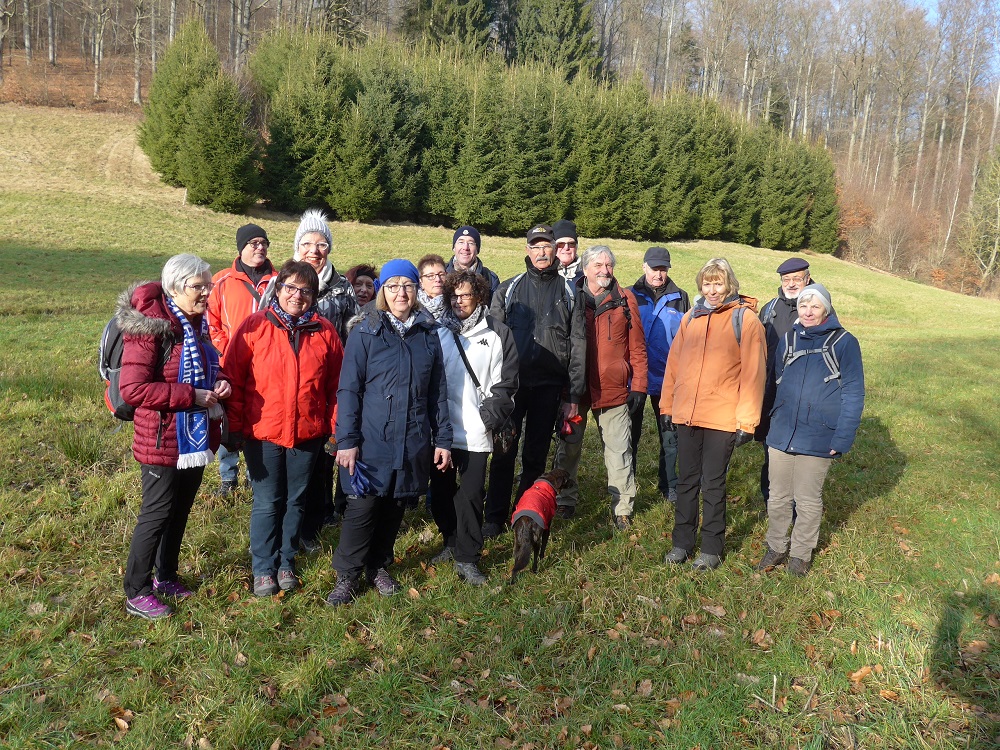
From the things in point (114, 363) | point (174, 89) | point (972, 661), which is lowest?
point (972, 661)

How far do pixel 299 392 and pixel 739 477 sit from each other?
5.05 m

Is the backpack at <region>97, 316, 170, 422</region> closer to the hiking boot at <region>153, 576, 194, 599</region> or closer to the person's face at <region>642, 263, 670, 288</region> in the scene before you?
the hiking boot at <region>153, 576, 194, 599</region>

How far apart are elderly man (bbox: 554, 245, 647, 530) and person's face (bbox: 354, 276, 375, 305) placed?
181 centimetres

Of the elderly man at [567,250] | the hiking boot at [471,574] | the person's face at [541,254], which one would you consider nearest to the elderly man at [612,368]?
the elderly man at [567,250]

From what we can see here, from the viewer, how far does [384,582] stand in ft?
14.9

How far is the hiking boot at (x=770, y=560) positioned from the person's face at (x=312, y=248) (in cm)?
399

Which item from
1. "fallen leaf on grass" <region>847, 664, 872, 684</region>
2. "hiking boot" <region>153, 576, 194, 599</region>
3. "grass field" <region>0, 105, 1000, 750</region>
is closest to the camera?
"grass field" <region>0, 105, 1000, 750</region>

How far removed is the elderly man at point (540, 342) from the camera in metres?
5.33

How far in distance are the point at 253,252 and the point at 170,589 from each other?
2529 millimetres

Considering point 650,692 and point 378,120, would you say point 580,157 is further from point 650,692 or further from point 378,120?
point 650,692

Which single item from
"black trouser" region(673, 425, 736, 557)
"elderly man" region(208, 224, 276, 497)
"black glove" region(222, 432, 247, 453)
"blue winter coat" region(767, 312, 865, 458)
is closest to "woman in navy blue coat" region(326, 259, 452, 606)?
"black glove" region(222, 432, 247, 453)

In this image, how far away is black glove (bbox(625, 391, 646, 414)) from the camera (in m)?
5.90

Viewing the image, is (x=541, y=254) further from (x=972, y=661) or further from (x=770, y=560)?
(x=972, y=661)

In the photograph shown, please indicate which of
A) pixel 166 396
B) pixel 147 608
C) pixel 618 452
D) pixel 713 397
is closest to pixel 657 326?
pixel 618 452
